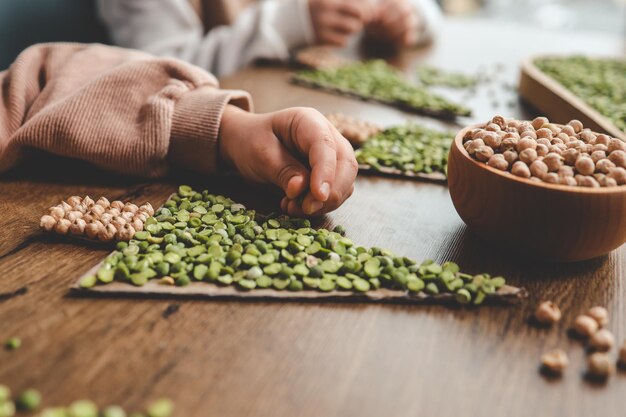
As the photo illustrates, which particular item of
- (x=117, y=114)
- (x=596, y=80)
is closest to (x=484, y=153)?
(x=117, y=114)

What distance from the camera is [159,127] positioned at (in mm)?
893

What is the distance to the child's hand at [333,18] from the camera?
1.77m

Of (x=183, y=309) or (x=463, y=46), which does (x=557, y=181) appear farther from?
(x=463, y=46)

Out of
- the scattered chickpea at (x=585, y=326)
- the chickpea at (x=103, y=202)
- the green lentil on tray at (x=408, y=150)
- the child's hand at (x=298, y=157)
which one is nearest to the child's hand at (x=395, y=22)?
the green lentil on tray at (x=408, y=150)

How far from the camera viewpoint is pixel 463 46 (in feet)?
6.84

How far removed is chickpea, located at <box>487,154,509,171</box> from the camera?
669mm

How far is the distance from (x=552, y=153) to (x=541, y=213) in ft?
0.28

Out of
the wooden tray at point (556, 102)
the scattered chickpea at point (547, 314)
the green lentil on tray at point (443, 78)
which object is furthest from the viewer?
the green lentil on tray at point (443, 78)

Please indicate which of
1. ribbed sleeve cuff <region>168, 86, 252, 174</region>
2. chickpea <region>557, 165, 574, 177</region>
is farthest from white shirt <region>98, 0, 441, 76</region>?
chickpea <region>557, 165, 574, 177</region>

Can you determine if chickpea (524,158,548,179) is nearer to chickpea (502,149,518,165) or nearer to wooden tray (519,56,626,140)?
chickpea (502,149,518,165)

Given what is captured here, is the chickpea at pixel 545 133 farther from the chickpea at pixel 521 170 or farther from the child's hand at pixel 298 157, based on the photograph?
the child's hand at pixel 298 157

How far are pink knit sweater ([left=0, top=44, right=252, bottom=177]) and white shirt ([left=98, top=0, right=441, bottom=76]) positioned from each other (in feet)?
2.54

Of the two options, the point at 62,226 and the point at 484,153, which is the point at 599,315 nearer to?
the point at 484,153

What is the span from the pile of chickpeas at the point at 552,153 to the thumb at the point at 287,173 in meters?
0.23
